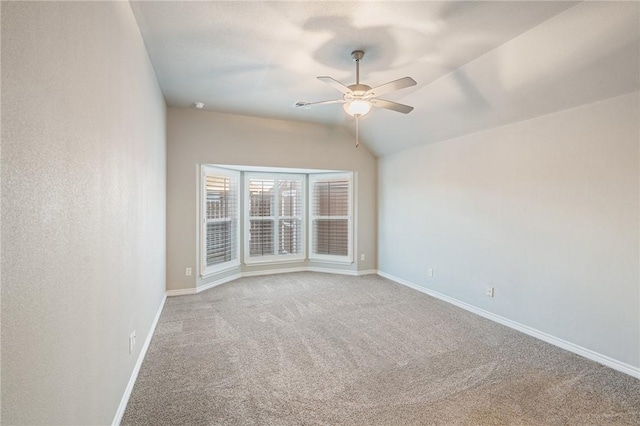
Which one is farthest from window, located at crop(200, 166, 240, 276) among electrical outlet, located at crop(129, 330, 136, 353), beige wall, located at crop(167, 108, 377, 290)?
electrical outlet, located at crop(129, 330, 136, 353)

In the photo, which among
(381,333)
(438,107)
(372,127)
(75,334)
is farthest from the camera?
(372,127)

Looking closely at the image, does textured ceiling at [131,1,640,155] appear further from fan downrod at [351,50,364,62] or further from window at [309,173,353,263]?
window at [309,173,353,263]

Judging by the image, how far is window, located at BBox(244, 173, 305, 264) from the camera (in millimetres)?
5840

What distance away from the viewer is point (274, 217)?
6066mm

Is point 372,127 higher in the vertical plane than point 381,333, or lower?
higher

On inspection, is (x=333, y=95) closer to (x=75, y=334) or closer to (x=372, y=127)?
(x=372, y=127)

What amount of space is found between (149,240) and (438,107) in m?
3.67

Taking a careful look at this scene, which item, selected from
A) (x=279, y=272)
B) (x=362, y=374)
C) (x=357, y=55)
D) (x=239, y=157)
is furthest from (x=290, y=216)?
(x=362, y=374)

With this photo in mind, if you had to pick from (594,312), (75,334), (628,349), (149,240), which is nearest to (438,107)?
(594,312)

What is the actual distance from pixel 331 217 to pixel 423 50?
3.72m

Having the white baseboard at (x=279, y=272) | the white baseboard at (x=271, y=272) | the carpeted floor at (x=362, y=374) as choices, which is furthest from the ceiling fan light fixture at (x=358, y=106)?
the white baseboard at (x=271, y=272)

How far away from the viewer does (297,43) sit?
109 inches

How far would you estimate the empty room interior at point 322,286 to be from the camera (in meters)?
1.13

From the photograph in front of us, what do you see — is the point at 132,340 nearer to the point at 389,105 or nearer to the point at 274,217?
the point at 389,105
